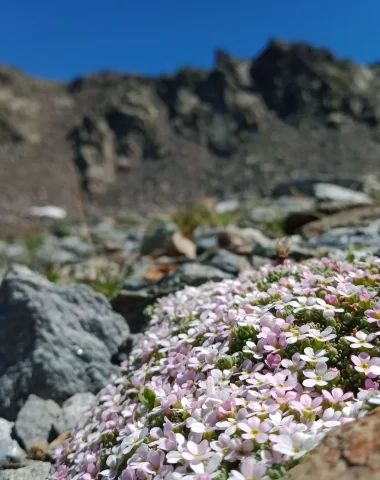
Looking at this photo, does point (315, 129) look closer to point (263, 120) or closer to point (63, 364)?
point (263, 120)

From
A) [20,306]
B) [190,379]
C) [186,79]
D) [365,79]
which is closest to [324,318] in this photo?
[190,379]

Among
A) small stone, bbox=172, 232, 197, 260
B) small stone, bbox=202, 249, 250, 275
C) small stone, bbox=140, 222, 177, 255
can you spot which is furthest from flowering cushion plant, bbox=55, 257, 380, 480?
small stone, bbox=140, 222, 177, 255

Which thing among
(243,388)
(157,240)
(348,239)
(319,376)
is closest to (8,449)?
(243,388)

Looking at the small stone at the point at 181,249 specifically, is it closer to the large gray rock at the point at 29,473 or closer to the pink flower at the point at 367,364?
the large gray rock at the point at 29,473

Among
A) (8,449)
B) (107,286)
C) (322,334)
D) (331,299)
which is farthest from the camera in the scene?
(107,286)

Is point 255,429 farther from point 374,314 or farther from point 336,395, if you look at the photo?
point 374,314

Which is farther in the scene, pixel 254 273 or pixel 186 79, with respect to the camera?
pixel 186 79
